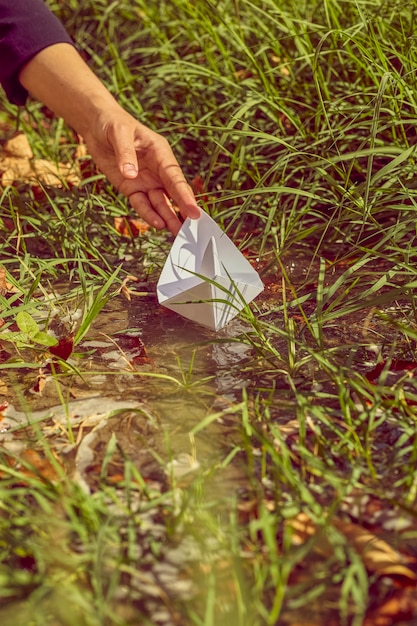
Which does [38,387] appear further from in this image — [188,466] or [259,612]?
[259,612]

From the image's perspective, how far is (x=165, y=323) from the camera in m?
1.85

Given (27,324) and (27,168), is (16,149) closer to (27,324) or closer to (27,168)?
(27,168)

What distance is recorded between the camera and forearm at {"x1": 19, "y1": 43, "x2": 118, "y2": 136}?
210cm

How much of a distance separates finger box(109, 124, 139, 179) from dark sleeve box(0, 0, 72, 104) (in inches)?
17.1

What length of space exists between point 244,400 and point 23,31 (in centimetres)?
141

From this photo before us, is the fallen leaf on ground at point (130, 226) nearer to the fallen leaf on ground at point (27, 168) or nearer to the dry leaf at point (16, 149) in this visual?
the fallen leaf on ground at point (27, 168)

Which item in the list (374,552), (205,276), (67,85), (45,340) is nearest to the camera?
(374,552)

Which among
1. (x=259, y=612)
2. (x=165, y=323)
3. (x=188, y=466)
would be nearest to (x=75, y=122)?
(x=165, y=323)

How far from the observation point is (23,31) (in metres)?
2.18

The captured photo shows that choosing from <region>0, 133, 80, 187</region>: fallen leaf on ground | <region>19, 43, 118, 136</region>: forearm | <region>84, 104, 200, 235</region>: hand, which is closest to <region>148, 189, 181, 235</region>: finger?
<region>84, 104, 200, 235</region>: hand

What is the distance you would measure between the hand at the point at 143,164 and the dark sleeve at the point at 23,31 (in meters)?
0.32

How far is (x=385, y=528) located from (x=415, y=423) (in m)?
0.23

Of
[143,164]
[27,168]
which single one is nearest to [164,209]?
[143,164]

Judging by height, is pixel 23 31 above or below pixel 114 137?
above
